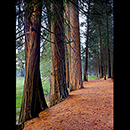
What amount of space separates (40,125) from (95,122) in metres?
1.63

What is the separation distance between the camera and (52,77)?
241 inches

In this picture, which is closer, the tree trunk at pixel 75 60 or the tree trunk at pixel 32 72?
the tree trunk at pixel 32 72

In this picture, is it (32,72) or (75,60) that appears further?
(75,60)

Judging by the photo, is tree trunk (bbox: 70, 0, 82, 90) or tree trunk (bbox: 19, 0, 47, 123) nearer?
tree trunk (bbox: 19, 0, 47, 123)

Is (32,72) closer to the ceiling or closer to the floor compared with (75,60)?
closer to the floor
